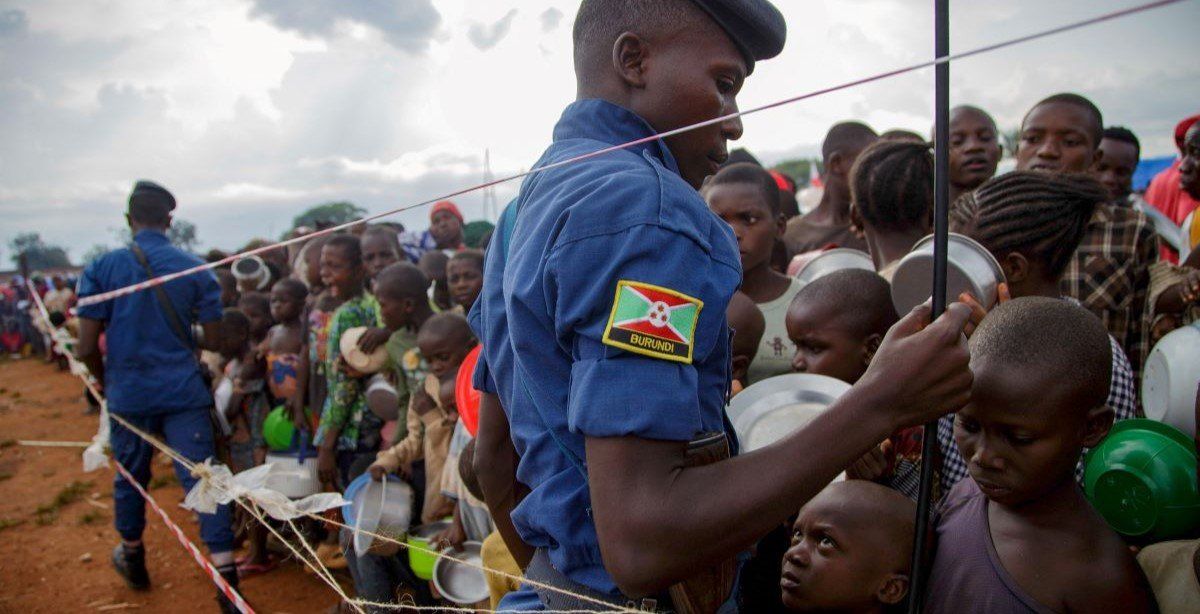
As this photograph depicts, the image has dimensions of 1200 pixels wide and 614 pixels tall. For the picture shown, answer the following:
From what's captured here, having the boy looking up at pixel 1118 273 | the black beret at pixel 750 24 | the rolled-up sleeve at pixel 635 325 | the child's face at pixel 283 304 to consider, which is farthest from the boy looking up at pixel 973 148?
the child's face at pixel 283 304

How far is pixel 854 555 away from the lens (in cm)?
181

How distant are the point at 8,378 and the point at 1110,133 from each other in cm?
1917

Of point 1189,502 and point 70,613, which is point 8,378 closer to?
point 70,613

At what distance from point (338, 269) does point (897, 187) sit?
3563 millimetres

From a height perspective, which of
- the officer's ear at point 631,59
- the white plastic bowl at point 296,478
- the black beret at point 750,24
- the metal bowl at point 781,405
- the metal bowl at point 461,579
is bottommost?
the metal bowl at point 461,579

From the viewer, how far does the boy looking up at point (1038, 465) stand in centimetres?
149

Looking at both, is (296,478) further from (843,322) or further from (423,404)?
(843,322)

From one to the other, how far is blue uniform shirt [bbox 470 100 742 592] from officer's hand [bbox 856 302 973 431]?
0.24m

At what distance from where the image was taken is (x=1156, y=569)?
5.26ft

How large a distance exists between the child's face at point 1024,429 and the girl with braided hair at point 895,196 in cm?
143

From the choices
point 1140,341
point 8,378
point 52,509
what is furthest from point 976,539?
point 8,378

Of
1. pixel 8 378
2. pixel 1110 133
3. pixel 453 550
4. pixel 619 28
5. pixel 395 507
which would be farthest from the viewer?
pixel 8 378

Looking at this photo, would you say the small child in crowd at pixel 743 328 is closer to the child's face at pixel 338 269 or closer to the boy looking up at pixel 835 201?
the boy looking up at pixel 835 201

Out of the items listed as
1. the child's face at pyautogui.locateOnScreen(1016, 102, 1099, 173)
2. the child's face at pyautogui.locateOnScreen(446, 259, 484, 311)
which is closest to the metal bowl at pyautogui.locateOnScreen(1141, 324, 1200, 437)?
the child's face at pyautogui.locateOnScreen(1016, 102, 1099, 173)
